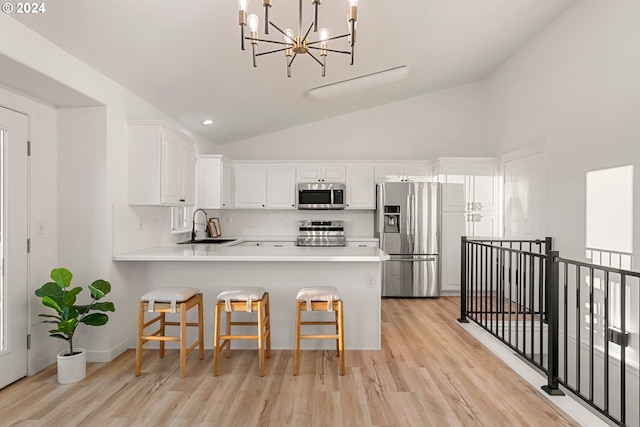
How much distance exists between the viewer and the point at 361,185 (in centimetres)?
597

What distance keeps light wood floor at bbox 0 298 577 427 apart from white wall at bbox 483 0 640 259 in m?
1.78

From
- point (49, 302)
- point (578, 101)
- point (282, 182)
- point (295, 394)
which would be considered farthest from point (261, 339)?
point (578, 101)

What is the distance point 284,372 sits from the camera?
2867 mm

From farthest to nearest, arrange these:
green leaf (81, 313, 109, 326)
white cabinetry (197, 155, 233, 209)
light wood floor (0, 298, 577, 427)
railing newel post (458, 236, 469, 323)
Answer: white cabinetry (197, 155, 233, 209)
railing newel post (458, 236, 469, 323)
green leaf (81, 313, 109, 326)
light wood floor (0, 298, 577, 427)

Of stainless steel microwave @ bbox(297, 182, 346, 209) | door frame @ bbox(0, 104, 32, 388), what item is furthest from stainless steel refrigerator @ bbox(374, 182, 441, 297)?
door frame @ bbox(0, 104, 32, 388)

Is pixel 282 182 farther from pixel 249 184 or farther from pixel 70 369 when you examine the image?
pixel 70 369

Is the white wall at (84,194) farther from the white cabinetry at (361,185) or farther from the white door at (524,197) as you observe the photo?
the white door at (524,197)

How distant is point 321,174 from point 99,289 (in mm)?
3811

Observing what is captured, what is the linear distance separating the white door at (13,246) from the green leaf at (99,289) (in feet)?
1.78

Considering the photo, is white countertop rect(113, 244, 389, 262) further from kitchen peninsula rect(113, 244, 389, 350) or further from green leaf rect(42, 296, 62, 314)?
green leaf rect(42, 296, 62, 314)

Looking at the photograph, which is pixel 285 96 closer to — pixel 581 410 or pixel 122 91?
pixel 122 91

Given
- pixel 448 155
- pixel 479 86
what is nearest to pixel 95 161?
pixel 448 155

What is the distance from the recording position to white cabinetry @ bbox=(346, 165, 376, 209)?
19.5ft

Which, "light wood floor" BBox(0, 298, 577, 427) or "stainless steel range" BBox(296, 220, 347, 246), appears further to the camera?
"stainless steel range" BBox(296, 220, 347, 246)
